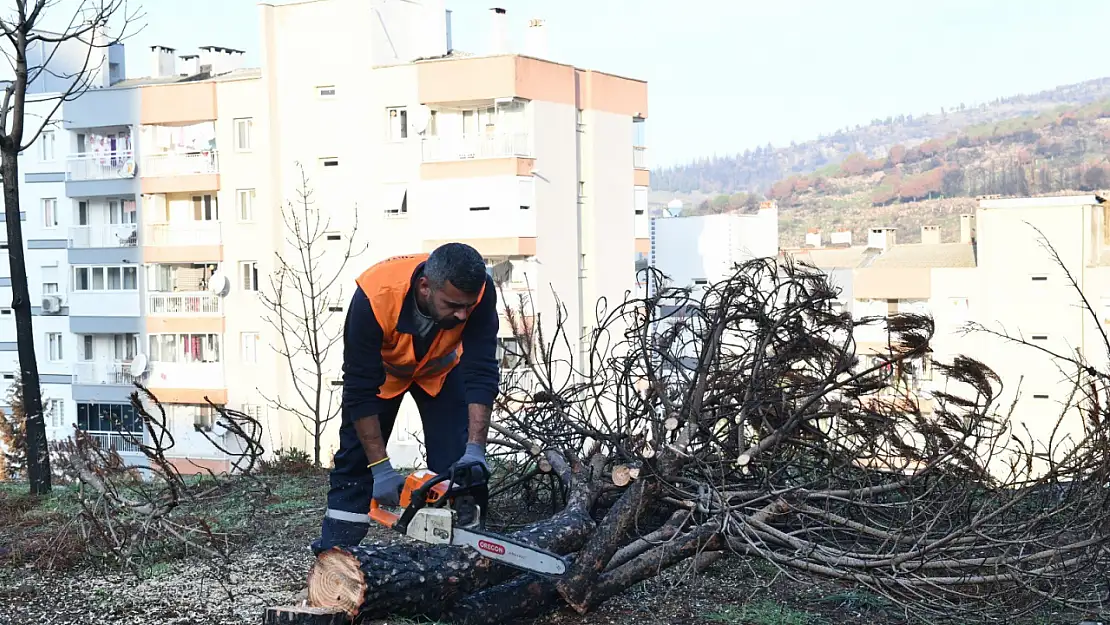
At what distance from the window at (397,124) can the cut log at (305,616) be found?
78.9 ft

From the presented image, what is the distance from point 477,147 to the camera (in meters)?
→ 27.2

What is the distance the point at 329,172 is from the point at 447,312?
24784 mm

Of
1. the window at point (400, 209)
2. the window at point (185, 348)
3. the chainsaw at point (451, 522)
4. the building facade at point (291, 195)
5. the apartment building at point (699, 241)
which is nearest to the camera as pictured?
the chainsaw at point (451, 522)

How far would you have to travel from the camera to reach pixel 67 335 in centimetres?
3209

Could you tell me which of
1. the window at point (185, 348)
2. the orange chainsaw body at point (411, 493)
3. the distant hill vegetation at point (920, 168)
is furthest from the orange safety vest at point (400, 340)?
the distant hill vegetation at point (920, 168)

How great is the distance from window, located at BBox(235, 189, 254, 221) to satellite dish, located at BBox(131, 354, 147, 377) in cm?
417

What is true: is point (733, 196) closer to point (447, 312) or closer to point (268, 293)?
point (268, 293)

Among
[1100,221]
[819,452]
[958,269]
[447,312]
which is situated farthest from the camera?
[958,269]

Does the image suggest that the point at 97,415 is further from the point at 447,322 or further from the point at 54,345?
the point at 447,322

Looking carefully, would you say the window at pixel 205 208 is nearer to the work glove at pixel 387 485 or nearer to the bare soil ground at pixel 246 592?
the bare soil ground at pixel 246 592

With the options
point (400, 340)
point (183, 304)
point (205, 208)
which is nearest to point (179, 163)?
point (205, 208)

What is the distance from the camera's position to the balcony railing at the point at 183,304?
29627 millimetres

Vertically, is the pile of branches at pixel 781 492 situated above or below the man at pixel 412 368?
below

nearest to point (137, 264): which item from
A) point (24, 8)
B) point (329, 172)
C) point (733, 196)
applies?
point (329, 172)
